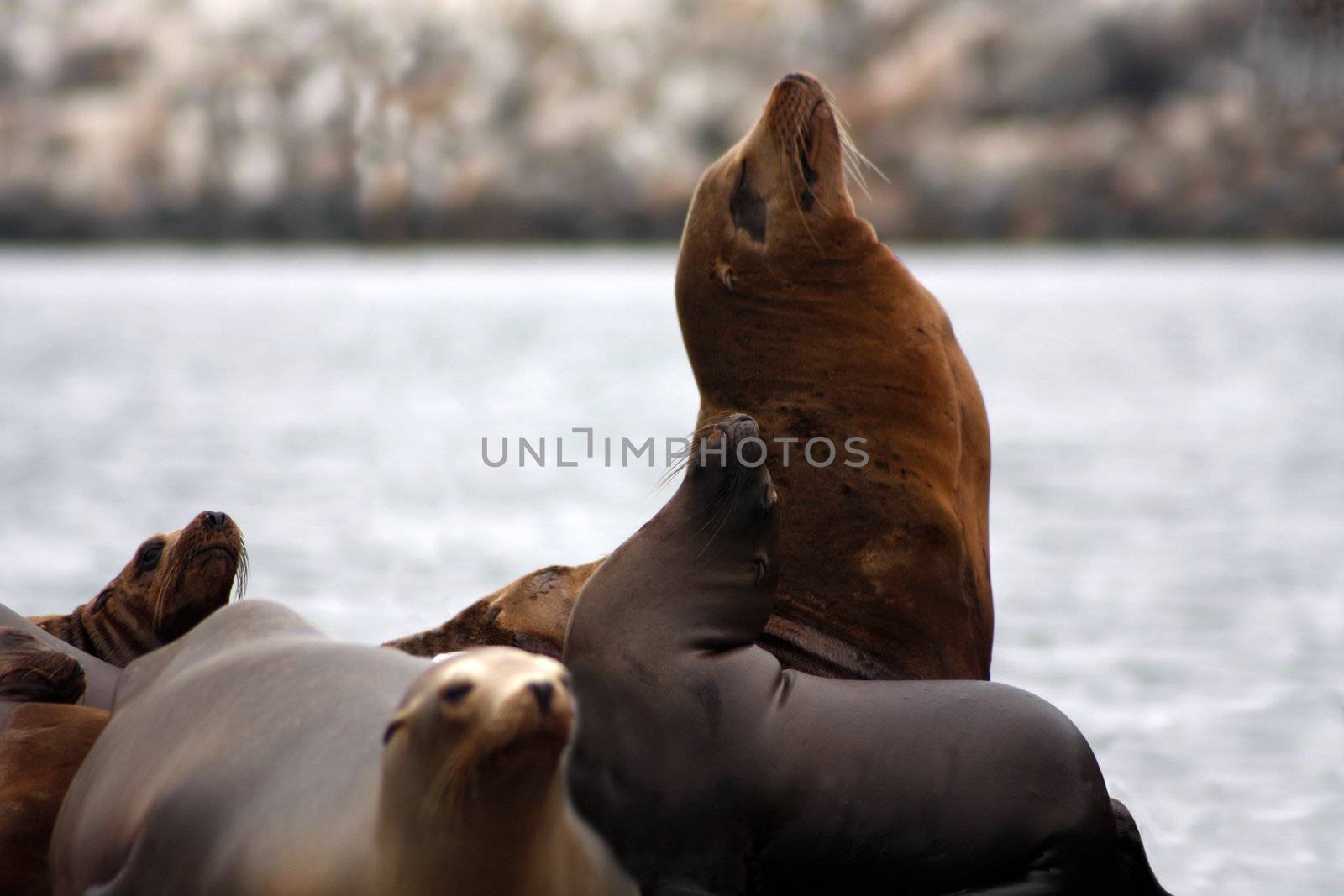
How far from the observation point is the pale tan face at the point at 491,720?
7.35ft

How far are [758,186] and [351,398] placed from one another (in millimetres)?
18499

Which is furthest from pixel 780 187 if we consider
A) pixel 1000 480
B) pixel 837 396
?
pixel 1000 480

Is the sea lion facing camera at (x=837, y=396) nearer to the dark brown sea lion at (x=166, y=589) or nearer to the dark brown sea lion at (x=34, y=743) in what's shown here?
the dark brown sea lion at (x=166, y=589)

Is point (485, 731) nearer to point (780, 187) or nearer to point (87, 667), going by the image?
point (87, 667)

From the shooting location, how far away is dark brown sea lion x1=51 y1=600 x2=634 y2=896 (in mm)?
2297

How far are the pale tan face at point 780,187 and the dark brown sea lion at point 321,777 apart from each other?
4.82 feet

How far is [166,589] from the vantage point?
144 inches

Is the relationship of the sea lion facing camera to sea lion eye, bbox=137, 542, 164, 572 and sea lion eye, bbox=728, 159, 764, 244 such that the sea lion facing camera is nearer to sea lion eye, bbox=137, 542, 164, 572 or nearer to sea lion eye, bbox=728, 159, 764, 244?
sea lion eye, bbox=728, 159, 764, 244

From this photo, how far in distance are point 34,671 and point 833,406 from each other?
1822mm

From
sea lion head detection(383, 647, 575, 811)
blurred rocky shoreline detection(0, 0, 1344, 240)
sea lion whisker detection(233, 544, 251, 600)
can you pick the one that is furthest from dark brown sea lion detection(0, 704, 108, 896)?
blurred rocky shoreline detection(0, 0, 1344, 240)

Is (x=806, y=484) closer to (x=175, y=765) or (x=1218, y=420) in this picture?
(x=175, y=765)

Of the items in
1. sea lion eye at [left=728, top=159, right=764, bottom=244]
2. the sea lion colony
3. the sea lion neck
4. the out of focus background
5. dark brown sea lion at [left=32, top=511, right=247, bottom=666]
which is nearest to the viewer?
the sea lion colony

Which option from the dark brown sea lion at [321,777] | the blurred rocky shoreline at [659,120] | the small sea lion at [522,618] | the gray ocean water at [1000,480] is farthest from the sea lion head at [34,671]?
the blurred rocky shoreline at [659,120]

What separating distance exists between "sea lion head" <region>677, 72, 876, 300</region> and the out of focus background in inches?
44.6
